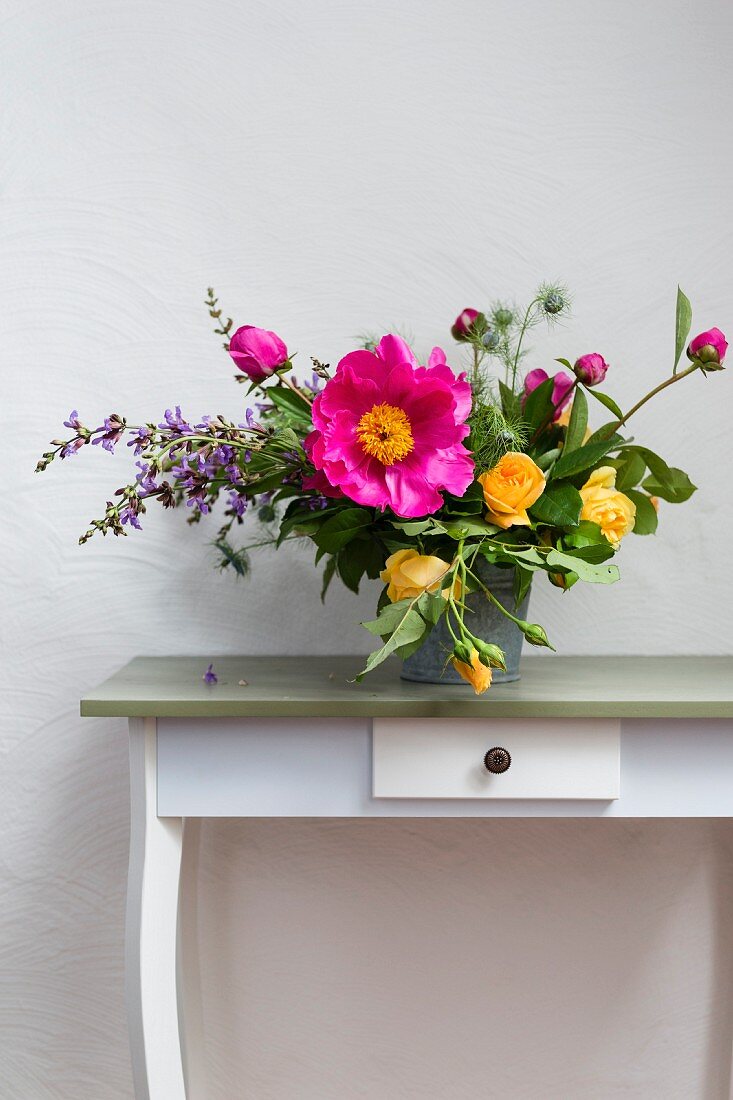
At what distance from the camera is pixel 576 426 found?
0.83 m

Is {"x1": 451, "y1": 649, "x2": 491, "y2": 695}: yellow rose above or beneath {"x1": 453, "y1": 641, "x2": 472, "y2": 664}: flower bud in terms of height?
beneath

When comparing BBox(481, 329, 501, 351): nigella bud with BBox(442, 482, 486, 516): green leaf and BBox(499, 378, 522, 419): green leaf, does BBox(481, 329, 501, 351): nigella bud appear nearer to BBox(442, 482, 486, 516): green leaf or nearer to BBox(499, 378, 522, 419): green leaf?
BBox(499, 378, 522, 419): green leaf

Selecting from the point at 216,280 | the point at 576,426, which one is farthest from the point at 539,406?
the point at 216,280

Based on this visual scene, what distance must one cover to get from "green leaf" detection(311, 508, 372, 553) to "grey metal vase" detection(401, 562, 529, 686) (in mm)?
106

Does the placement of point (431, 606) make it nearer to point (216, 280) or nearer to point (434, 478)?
point (434, 478)

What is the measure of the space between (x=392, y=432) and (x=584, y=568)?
181 mm

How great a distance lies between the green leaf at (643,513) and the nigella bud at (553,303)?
181mm

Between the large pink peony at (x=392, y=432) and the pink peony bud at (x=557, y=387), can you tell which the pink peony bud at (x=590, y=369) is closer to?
the pink peony bud at (x=557, y=387)

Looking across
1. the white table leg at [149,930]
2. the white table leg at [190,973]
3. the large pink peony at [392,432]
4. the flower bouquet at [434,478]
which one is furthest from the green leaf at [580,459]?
the white table leg at [190,973]

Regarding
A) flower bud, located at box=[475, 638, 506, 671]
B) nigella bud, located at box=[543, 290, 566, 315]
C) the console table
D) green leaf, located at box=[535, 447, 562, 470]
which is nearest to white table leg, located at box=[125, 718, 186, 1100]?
the console table

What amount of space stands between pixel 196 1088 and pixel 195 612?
20.3 inches

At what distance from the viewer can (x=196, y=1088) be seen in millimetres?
1022

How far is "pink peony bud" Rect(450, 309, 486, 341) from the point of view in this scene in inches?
37.1

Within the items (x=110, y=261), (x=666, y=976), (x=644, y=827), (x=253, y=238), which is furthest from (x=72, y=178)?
(x=666, y=976)
